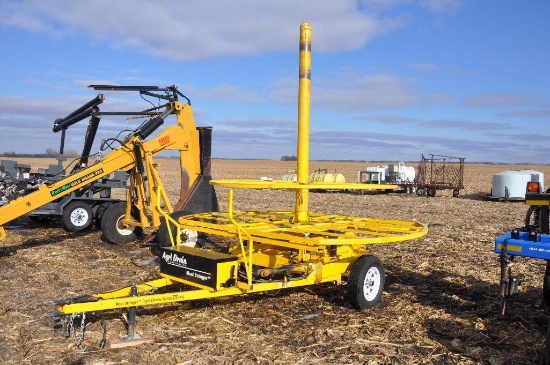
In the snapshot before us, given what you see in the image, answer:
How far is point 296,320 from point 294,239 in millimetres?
995

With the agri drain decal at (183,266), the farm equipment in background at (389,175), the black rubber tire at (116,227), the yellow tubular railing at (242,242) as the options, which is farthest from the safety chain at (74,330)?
the farm equipment in background at (389,175)

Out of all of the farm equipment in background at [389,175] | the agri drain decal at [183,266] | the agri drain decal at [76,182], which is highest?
the farm equipment in background at [389,175]

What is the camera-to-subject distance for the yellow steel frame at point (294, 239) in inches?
229

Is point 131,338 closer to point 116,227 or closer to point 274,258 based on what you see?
point 274,258

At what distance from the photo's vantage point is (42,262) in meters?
9.55

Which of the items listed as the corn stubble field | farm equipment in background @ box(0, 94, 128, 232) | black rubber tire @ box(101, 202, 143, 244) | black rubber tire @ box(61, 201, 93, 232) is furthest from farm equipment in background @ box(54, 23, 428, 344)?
black rubber tire @ box(61, 201, 93, 232)

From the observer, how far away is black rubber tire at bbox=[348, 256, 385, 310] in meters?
6.74

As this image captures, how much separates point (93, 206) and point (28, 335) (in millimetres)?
7852

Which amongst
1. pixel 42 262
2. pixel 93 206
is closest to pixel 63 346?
pixel 42 262

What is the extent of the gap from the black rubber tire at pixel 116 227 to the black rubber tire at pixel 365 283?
246 inches

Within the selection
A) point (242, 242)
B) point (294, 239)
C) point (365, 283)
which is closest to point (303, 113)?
point (294, 239)

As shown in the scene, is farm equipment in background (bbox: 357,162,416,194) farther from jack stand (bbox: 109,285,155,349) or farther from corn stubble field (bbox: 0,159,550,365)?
jack stand (bbox: 109,285,155,349)

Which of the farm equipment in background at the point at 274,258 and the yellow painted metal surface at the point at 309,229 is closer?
the farm equipment in background at the point at 274,258

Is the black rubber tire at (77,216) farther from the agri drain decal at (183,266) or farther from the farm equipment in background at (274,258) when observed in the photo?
the agri drain decal at (183,266)
